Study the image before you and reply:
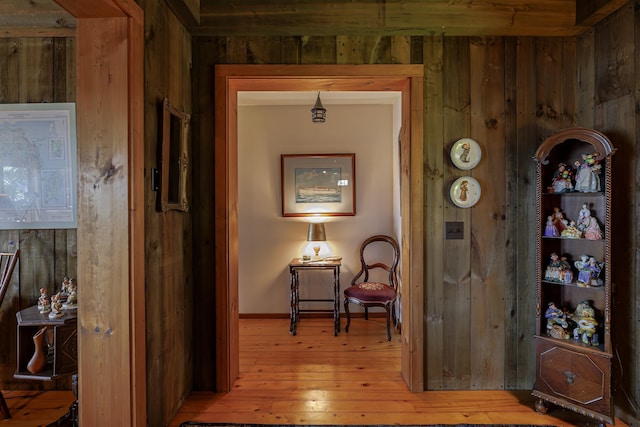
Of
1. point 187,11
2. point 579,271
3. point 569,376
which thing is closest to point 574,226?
point 579,271

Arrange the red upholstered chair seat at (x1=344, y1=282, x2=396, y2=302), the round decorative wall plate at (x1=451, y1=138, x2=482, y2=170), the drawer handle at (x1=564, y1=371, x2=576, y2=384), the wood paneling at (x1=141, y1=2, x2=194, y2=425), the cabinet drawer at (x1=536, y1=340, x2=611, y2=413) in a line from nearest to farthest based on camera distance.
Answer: the wood paneling at (x1=141, y1=2, x2=194, y2=425)
the cabinet drawer at (x1=536, y1=340, x2=611, y2=413)
the drawer handle at (x1=564, y1=371, x2=576, y2=384)
the round decorative wall plate at (x1=451, y1=138, x2=482, y2=170)
the red upholstered chair seat at (x1=344, y1=282, x2=396, y2=302)

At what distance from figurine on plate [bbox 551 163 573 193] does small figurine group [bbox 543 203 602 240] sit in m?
0.15

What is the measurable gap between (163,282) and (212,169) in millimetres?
905

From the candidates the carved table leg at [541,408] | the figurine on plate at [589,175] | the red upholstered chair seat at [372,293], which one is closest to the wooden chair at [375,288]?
the red upholstered chair seat at [372,293]

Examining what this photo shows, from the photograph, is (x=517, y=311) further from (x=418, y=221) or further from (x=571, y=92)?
(x=571, y=92)

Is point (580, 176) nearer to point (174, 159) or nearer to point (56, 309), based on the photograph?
point (174, 159)

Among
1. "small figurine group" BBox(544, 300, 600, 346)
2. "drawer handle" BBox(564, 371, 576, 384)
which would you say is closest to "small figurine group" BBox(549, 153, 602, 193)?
"small figurine group" BBox(544, 300, 600, 346)

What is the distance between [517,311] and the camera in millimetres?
2490

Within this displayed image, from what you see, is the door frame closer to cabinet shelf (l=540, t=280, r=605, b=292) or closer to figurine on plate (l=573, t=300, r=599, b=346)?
cabinet shelf (l=540, t=280, r=605, b=292)

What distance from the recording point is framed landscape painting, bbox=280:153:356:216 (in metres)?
4.34

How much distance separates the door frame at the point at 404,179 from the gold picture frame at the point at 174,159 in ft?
0.93

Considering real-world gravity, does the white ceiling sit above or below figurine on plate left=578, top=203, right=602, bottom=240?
above

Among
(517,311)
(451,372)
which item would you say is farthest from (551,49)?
(451,372)

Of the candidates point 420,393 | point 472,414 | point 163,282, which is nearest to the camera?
point 163,282
